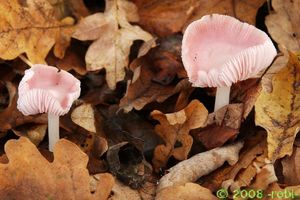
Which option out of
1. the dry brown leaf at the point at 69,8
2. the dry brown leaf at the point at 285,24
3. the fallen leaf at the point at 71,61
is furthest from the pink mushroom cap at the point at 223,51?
the dry brown leaf at the point at 69,8

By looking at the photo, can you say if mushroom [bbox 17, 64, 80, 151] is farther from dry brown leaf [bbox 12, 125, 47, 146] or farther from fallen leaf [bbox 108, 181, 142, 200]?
fallen leaf [bbox 108, 181, 142, 200]

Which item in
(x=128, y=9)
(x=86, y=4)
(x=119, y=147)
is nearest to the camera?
(x=119, y=147)

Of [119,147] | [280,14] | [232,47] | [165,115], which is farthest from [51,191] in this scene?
[280,14]

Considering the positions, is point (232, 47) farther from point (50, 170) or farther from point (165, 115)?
point (50, 170)

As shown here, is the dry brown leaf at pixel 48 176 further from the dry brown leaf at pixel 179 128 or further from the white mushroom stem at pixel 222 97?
the white mushroom stem at pixel 222 97

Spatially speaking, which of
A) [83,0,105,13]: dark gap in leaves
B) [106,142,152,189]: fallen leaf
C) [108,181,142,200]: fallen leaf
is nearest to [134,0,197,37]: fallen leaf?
[83,0,105,13]: dark gap in leaves

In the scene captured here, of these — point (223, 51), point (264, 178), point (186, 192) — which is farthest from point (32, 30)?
point (264, 178)
